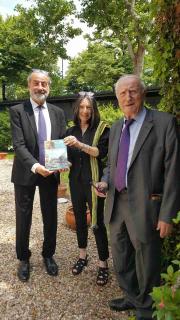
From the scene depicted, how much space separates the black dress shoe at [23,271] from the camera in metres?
4.04

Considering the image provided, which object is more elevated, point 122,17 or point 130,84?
point 122,17

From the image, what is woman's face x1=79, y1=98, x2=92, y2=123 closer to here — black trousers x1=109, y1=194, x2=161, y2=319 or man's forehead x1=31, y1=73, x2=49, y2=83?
man's forehead x1=31, y1=73, x2=49, y2=83

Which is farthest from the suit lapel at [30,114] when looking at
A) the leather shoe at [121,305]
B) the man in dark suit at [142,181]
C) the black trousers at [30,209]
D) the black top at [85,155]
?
the leather shoe at [121,305]

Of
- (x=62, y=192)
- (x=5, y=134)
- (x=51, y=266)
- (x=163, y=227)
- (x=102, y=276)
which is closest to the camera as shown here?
(x=163, y=227)

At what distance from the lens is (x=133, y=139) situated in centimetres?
285

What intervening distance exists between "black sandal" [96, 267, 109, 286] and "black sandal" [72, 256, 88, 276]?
0.97 feet

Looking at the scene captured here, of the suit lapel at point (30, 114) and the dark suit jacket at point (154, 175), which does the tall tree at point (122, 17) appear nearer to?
the suit lapel at point (30, 114)

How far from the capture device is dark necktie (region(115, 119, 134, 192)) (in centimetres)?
288

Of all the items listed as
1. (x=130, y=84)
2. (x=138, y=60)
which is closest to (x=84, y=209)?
(x=130, y=84)

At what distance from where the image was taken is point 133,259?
330 centimetres

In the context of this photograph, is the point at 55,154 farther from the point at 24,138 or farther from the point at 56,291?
the point at 56,291

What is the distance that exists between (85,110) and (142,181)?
4.10ft

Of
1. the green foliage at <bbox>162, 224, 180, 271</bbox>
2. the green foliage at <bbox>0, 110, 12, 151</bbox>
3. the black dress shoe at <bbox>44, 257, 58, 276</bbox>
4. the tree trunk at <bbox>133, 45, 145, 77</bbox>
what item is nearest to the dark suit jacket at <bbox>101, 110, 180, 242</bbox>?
the green foliage at <bbox>162, 224, 180, 271</bbox>

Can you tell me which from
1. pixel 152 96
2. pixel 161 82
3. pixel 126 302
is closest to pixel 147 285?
pixel 126 302
